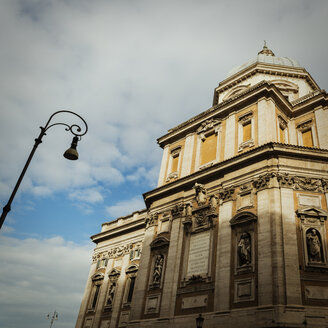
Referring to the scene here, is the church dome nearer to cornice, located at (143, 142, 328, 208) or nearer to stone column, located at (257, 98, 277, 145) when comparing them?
stone column, located at (257, 98, 277, 145)

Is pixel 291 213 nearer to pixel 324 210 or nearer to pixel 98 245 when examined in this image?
pixel 324 210

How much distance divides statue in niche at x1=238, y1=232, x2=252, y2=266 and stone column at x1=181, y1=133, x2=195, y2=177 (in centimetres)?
749

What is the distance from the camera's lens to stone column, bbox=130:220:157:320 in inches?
835

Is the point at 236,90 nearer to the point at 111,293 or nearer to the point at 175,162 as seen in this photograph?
the point at 175,162

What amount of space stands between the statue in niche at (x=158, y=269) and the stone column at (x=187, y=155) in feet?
19.9

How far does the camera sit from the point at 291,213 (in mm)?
17969

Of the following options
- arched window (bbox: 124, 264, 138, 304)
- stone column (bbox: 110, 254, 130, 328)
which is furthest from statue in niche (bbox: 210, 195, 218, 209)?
stone column (bbox: 110, 254, 130, 328)

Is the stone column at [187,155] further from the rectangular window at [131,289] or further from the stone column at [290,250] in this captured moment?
the rectangular window at [131,289]

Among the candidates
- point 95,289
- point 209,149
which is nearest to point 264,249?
point 209,149

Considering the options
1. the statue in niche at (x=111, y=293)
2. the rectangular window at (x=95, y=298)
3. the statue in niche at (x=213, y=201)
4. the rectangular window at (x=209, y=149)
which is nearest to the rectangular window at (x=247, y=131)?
the rectangular window at (x=209, y=149)

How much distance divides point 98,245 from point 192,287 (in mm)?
18940

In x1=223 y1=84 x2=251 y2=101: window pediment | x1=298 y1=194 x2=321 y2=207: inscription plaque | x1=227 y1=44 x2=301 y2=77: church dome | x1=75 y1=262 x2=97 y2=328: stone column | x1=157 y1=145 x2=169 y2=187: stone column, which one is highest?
x1=227 y1=44 x2=301 y2=77: church dome

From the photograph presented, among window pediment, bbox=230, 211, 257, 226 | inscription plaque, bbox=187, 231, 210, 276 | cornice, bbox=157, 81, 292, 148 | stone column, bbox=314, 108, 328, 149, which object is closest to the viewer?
window pediment, bbox=230, 211, 257, 226

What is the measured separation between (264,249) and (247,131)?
29.3 ft
